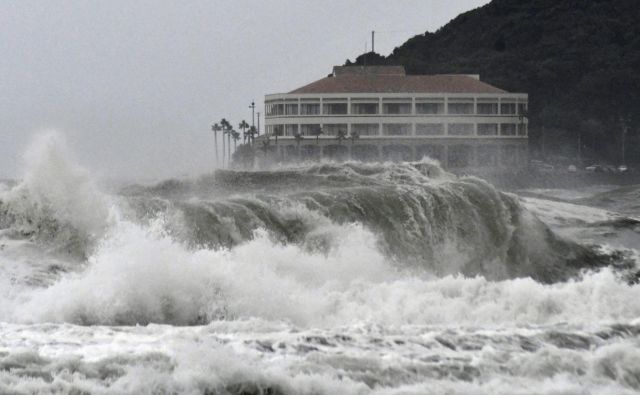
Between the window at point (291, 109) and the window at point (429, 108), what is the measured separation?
10.8 meters

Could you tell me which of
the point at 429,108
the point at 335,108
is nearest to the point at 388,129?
the point at 429,108

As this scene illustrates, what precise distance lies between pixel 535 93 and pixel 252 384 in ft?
414

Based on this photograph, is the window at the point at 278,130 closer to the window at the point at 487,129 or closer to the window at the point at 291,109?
the window at the point at 291,109

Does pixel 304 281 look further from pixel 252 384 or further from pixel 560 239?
pixel 560 239

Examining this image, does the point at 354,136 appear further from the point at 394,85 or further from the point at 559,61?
the point at 559,61

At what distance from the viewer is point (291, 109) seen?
97.8 m

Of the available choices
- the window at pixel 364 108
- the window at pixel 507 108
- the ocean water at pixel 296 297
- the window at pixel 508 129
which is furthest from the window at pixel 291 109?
the ocean water at pixel 296 297

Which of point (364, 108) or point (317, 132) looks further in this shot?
point (364, 108)

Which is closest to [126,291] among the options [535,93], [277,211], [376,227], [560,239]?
[277,211]

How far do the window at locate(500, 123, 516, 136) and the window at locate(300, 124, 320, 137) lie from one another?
56.4ft

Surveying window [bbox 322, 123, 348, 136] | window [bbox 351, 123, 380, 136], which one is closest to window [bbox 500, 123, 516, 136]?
window [bbox 351, 123, 380, 136]

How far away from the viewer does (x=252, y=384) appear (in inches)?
502

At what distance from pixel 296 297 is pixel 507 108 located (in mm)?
85483

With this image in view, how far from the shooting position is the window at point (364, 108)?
96.8m
